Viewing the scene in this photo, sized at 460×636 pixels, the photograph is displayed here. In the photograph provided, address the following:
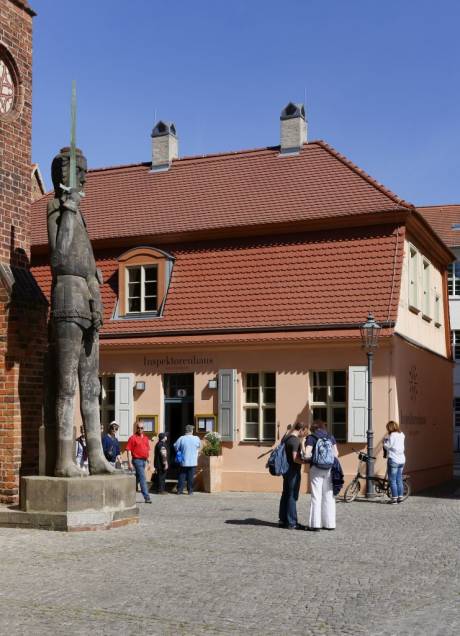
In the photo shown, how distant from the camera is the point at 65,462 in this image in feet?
45.4

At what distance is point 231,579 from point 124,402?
15.0 metres

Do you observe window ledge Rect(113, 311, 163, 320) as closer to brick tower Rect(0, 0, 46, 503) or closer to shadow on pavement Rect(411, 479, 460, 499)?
shadow on pavement Rect(411, 479, 460, 499)

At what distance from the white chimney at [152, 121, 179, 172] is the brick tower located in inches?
494

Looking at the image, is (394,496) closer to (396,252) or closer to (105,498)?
(396,252)

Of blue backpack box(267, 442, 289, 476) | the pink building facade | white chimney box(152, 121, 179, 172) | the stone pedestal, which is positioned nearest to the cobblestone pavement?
the stone pedestal

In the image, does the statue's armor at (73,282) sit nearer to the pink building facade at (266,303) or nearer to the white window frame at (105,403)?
the pink building facade at (266,303)

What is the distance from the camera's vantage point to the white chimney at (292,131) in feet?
88.2

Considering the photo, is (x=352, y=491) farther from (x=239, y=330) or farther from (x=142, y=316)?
(x=142, y=316)

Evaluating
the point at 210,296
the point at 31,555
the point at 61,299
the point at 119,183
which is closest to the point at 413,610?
the point at 31,555

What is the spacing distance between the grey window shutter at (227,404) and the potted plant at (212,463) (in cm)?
36

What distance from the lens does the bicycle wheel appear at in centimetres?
1969

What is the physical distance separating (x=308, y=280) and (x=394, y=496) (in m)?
6.00

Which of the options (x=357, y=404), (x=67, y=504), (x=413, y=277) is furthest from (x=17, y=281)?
(x=413, y=277)

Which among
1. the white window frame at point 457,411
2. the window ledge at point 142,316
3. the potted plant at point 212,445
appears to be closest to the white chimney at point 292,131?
the window ledge at point 142,316
